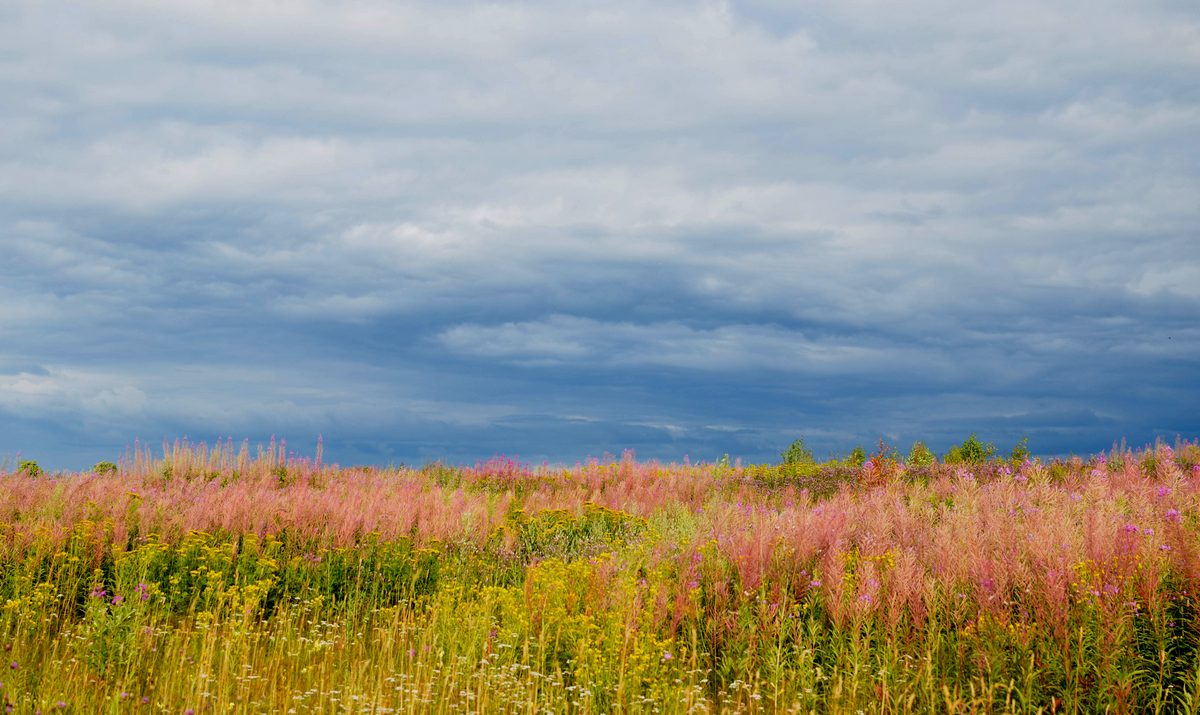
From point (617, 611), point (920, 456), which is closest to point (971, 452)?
point (920, 456)

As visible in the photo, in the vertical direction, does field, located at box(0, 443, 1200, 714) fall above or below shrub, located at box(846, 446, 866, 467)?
below

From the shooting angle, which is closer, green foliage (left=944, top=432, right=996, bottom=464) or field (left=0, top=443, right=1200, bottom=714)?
field (left=0, top=443, right=1200, bottom=714)

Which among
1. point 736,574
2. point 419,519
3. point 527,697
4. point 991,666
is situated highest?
point 419,519

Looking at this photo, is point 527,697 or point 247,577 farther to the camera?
point 247,577

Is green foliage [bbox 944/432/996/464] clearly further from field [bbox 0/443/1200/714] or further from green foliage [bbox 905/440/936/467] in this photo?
field [bbox 0/443/1200/714]

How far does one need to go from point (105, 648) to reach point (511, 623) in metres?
3.04

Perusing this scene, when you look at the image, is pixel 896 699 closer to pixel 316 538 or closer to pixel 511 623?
pixel 511 623

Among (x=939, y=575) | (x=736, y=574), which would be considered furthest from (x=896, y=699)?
(x=736, y=574)

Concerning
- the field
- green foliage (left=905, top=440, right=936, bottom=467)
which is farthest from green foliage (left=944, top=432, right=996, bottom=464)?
the field

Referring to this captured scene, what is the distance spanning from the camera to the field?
5691mm

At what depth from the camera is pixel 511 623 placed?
23.8 ft

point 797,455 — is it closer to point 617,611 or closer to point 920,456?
point 920,456

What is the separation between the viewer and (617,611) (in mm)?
6652

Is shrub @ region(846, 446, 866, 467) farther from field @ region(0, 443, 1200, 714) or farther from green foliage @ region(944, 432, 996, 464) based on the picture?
field @ region(0, 443, 1200, 714)
